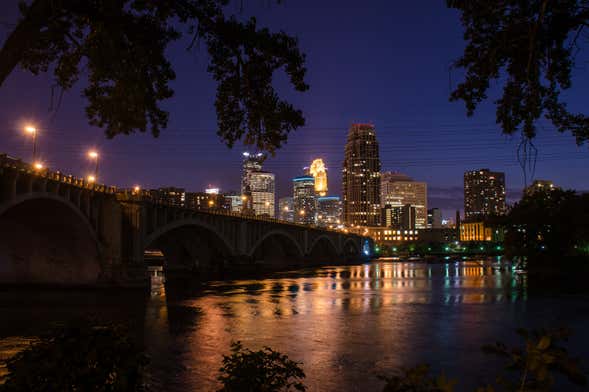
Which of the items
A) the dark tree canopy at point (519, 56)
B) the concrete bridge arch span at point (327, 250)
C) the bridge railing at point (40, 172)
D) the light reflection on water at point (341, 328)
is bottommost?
the light reflection on water at point (341, 328)

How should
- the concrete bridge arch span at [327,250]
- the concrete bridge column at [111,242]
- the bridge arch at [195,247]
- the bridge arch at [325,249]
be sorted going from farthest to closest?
the bridge arch at [325,249], the concrete bridge arch span at [327,250], the bridge arch at [195,247], the concrete bridge column at [111,242]

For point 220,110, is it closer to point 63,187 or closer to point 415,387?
point 415,387

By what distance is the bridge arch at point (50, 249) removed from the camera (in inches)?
1913

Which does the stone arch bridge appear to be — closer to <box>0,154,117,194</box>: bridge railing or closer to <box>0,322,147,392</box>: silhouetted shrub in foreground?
<box>0,154,117,194</box>: bridge railing

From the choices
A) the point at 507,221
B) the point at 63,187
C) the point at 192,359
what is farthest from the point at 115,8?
the point at 507,221

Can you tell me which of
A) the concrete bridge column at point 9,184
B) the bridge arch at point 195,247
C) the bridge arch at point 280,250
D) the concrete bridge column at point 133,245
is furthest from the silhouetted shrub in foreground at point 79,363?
the bridge arch at point 280,250

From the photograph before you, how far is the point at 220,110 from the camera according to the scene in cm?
991

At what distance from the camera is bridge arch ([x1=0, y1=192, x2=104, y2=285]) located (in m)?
48.6

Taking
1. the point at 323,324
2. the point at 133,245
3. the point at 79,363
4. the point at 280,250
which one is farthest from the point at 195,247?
the point at 79,363

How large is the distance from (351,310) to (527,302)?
16057mm

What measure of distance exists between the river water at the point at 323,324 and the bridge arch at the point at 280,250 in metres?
68.1

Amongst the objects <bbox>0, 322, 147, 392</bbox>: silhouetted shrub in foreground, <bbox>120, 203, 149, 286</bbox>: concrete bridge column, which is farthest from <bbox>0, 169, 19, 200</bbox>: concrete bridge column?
<bbox>0, 322, 147, 392</bbox>: silhouetted shrub in foreground

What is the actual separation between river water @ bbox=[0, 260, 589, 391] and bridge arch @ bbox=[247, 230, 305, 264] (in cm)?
6813

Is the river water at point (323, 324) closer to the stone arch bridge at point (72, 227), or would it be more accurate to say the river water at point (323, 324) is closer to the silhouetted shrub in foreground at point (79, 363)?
the stone arch bridge at point (72, 227)
